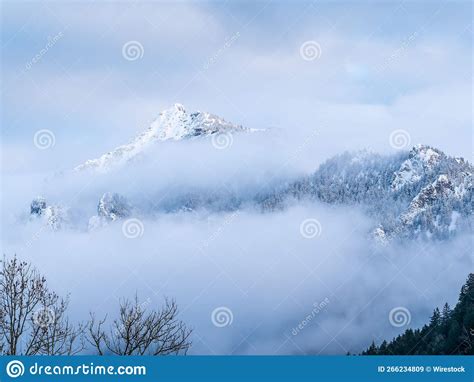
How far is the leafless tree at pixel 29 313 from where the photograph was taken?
58.2ft

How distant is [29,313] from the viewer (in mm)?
18469

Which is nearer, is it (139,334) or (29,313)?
(139,334)

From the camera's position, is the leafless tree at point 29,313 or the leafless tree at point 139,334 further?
the leafless tree at point 29,313

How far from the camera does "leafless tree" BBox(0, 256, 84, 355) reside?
17.7 meters

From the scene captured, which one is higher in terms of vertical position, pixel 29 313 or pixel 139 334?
pixel 29 313

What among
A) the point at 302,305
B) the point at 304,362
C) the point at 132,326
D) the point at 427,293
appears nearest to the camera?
the point at 304,362

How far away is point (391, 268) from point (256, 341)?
176 feet

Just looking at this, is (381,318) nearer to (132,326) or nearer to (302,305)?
(302,305)

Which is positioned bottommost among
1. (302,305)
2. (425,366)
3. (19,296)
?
(425,366)

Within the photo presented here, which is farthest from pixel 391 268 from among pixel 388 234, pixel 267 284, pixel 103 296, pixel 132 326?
pixel 132 326

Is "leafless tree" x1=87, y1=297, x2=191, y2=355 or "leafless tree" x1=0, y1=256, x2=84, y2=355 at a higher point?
"leafless tree" x1=0, y1=256, x2=84, y2=355

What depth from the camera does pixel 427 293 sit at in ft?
502

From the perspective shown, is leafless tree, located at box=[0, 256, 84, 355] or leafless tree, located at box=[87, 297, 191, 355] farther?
leafless tree, located at box=[0, 256, 84, 355]

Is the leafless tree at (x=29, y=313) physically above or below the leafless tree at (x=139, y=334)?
above
